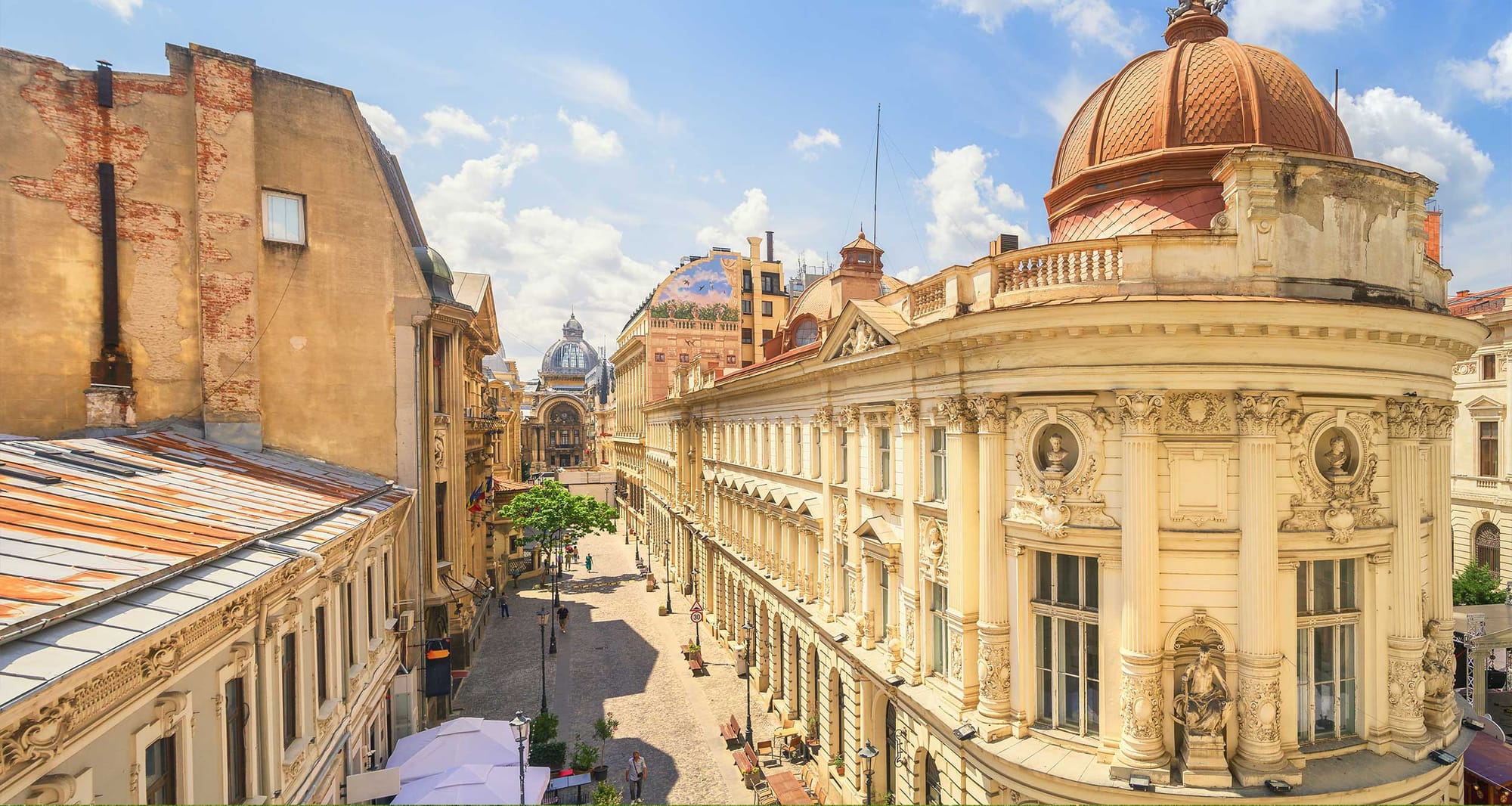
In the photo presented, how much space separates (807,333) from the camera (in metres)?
36.0

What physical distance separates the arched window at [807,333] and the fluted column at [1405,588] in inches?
936

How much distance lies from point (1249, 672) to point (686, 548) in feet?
126

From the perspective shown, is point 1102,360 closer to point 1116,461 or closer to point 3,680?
point 1116,461

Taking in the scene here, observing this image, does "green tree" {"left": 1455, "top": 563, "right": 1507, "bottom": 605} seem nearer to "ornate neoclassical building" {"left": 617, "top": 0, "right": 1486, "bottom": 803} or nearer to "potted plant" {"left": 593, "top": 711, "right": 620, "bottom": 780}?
"ornate neoclassical building" {"left": 617, "top": 0, "right": 1486, "bottom": 803}

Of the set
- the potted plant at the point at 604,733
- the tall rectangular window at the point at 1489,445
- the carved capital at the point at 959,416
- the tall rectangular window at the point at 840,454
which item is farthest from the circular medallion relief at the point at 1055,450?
the tall rectangular window at the point at 1489,445

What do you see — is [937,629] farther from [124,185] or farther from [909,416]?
[124,185]

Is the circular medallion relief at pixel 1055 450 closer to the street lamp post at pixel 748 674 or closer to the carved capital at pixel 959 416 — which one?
the carved capital at pixel 959 416

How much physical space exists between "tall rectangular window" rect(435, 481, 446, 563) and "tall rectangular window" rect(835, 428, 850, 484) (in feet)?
43.4

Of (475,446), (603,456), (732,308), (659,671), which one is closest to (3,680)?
(475,446)

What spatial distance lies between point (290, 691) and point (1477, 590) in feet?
138

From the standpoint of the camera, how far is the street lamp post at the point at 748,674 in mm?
24547

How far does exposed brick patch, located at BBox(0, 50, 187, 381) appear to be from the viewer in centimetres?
1636

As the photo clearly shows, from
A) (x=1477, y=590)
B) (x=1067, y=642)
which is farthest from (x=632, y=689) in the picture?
(x=1477, y=590)

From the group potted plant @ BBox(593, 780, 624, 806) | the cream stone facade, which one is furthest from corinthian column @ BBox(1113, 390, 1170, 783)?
the cream stone facade
